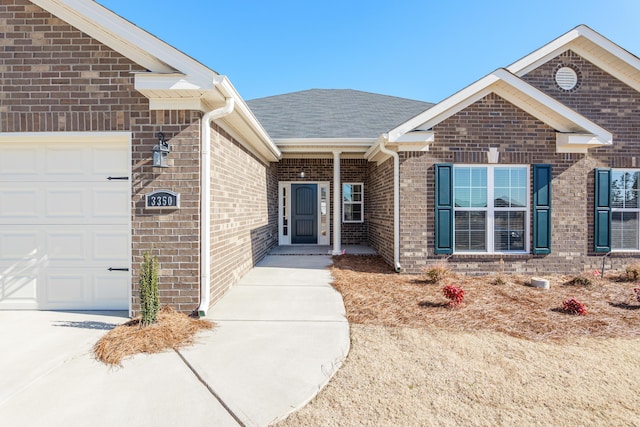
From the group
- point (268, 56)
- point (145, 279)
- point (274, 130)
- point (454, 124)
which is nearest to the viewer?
point (145, 279)

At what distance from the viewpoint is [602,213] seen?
667 centimetres

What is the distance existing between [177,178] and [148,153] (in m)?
0.50

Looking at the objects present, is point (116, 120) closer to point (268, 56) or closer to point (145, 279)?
point (145, 279)

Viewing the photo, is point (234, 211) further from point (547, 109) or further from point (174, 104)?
point (547, 109)

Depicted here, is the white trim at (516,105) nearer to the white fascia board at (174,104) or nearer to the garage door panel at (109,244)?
the white fascia board at (174,104)

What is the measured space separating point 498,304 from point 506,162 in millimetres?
3162

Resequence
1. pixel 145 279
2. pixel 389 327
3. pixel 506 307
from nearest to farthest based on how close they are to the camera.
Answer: pixel 145 279 < pixel 389 327 < pixel 506 307

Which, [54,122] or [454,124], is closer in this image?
[54,122]

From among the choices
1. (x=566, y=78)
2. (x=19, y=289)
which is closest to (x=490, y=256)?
(x=566, y=78)

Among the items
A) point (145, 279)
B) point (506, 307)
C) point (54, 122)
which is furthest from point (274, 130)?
point (506, 307)

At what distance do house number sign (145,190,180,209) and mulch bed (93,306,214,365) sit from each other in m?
1.39

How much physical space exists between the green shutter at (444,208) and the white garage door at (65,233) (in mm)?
5504

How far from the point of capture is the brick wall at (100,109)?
162 inches

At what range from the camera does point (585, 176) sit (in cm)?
664
